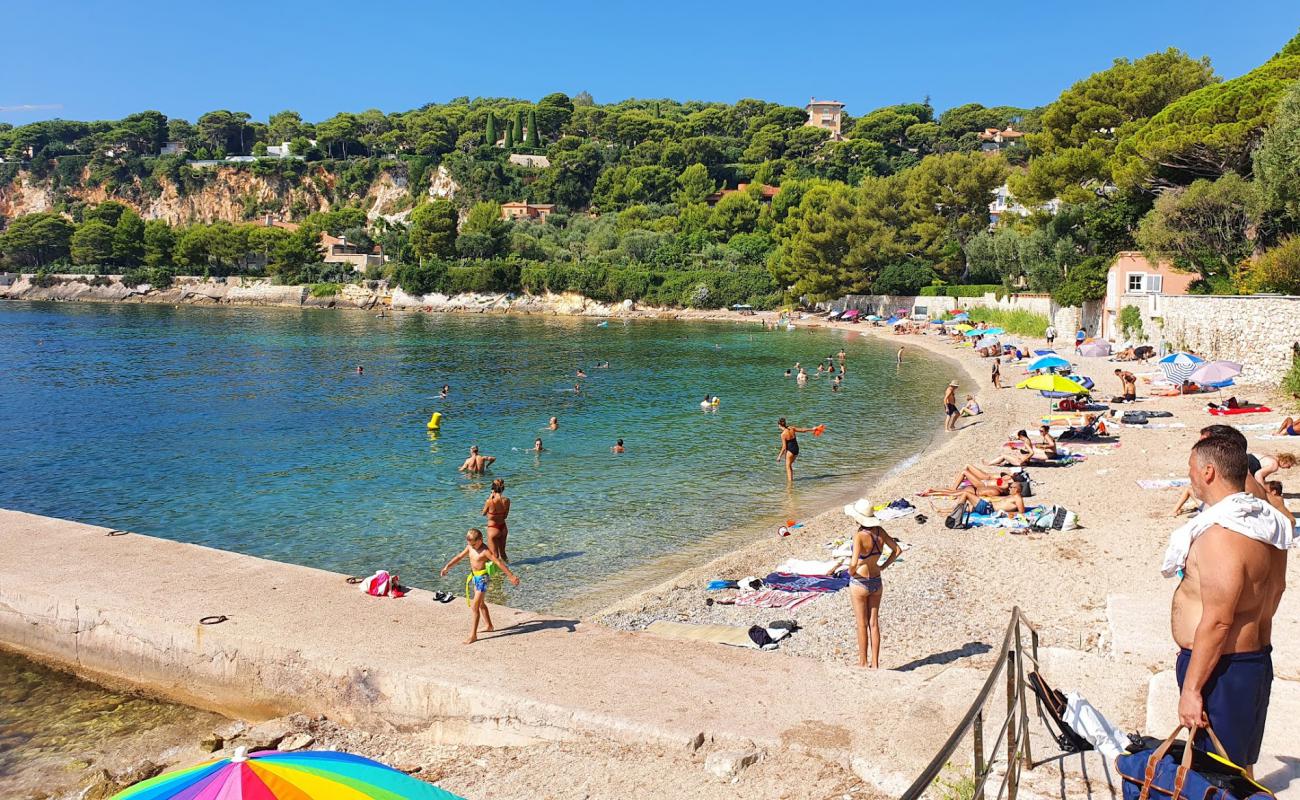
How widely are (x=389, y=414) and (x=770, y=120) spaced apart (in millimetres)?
127604

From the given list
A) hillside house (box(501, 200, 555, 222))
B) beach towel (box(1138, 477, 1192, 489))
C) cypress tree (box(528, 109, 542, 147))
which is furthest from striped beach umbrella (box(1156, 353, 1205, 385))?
cypress tree (box(528, 109, 542, 147))

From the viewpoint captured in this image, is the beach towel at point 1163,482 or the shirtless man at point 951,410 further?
the shirtless man at point 951,410

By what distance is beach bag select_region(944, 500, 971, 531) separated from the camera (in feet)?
46.8

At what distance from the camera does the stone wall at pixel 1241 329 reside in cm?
2210

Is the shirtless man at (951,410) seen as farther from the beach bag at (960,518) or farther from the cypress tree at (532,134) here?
the cypress tree at (532,134)

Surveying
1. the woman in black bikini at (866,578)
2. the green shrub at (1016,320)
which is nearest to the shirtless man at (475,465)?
the woman in black bikini at (866,578)

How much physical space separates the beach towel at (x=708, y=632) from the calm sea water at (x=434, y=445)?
287 centimetres

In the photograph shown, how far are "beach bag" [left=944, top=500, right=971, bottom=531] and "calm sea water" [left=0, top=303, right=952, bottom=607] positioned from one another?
11.4 feet

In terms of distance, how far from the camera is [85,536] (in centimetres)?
1276

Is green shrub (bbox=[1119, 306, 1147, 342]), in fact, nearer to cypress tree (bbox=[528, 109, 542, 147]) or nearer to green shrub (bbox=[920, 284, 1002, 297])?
green shrub (bbox=[920, 284, 1002, 297])

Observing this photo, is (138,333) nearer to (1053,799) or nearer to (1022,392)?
(1022,392)

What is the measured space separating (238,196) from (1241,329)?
484ft

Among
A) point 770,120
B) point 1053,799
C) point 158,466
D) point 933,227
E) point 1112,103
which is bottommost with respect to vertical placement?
point 158,466

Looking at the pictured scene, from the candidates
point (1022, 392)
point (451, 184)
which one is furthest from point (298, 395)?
point (451, 184)
